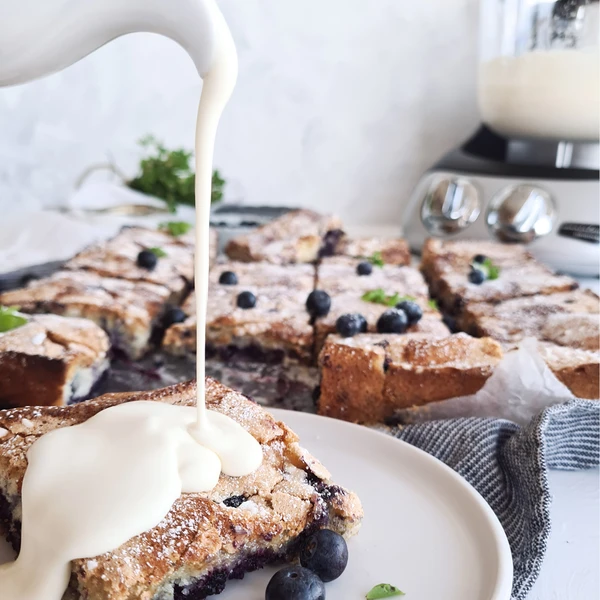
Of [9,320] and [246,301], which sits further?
[246,301]

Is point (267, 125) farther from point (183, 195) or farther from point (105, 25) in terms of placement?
point (105, 25)

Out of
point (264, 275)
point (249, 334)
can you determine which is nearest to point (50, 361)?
point (249, 334)

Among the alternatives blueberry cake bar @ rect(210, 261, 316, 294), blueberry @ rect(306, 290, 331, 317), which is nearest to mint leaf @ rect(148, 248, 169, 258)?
blueberry cake bar @ rect(210, 261, 316, 294)

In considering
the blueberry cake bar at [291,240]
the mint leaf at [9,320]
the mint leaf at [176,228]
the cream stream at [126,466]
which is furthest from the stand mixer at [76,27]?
the mint leaf at [176,228]

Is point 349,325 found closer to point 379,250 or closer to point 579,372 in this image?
point 579,372

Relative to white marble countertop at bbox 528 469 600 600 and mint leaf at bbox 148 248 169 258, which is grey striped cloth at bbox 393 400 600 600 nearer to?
white marble countertop at bbox 528 469 600 600
